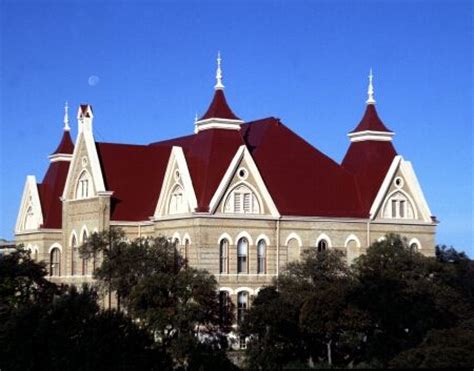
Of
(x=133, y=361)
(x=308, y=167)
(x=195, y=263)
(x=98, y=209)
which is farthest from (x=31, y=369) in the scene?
(x=308, y=167)

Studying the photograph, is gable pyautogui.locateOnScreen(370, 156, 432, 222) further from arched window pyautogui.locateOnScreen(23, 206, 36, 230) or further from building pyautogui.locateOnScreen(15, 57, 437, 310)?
arched window pyautogui.locateOnScreen(23, 206, 36, 230)

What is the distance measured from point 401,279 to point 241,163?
11566mm

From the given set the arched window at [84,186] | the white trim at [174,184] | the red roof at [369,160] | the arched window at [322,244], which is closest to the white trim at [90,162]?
the arched window at [84,186]

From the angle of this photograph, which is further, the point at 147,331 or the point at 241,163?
the point at 241,163

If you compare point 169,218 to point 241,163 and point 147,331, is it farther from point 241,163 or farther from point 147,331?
point 147,331

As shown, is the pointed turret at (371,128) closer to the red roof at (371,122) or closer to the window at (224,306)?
the red roof at (371,122)

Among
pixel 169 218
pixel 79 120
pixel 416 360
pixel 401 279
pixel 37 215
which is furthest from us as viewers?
pixel 37 215

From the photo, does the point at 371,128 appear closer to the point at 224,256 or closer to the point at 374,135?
the point at 374,135

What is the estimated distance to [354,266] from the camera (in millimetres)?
75250

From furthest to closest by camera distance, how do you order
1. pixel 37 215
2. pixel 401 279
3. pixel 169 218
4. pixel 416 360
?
pixel 37 215 < pixel 169 218 < pixel 401 279 < pixel 416 360

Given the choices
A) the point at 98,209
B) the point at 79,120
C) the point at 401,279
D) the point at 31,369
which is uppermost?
the point at 79,120

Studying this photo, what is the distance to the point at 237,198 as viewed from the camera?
A: 247 feet

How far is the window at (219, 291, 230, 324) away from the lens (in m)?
74.0

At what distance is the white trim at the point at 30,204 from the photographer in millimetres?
89312
